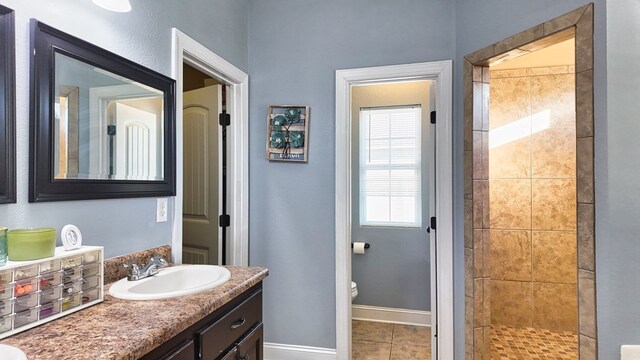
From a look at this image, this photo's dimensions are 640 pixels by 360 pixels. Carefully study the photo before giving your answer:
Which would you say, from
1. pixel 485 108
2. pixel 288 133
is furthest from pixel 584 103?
pixel 288 133

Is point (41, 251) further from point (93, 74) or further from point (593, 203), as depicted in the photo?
point (593, 203)

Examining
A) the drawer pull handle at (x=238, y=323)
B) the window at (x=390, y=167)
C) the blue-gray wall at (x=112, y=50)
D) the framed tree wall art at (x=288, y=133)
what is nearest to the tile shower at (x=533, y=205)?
the window at (x=390, y=167)

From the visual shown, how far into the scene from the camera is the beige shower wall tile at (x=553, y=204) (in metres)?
2.99

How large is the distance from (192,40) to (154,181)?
86 centimetres

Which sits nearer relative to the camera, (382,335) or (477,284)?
(477,284)

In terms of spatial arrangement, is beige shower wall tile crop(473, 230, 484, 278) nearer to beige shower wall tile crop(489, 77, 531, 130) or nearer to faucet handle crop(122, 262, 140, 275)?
beige shower wall tile crop(489, 77, 531, 130)

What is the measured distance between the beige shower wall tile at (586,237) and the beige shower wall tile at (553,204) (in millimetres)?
1700

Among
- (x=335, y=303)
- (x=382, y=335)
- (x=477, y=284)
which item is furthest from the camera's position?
(x=382, y=335)

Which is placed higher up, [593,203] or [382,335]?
[593,203]

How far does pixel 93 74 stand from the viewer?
135cm

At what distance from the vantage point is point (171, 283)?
154 cm

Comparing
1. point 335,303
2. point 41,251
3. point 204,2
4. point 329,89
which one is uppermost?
point 204,2

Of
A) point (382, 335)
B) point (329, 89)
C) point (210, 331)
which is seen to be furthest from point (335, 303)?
point (329, 89)

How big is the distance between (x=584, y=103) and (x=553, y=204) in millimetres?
1843
